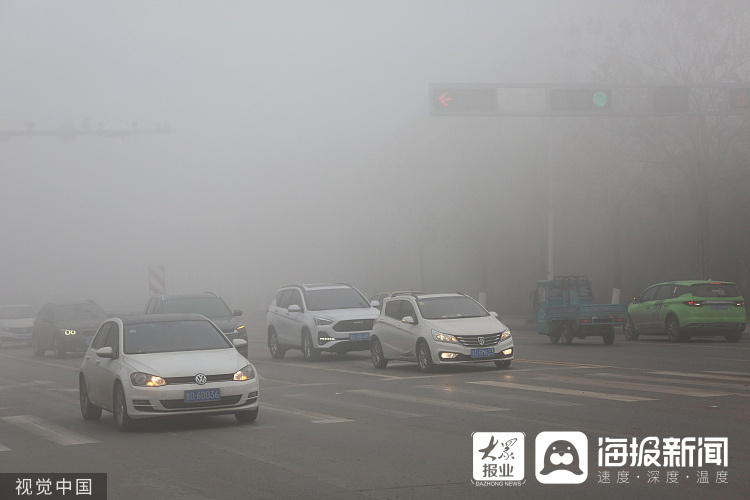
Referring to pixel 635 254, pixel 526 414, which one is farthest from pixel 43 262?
pixel 526 414

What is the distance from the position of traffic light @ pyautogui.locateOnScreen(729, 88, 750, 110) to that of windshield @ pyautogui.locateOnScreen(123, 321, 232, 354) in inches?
724

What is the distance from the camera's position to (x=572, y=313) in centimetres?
2767

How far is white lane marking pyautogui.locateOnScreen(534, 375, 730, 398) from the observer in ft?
47.1

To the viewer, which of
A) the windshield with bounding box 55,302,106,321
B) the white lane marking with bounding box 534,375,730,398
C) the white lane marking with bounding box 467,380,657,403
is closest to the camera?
the white lane marking with bounding box 467,380,657,403

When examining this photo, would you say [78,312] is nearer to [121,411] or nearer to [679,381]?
[121,411]

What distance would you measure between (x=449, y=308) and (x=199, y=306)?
8.81m

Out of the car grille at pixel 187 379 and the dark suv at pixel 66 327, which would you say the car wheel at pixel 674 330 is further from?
the car grille at pixel 187 379

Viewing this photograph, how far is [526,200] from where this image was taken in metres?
45.5

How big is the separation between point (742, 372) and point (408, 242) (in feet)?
189

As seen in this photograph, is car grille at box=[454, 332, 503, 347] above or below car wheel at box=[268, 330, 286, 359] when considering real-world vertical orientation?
above

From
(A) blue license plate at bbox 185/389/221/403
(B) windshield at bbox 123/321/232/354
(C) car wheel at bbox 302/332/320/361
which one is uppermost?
(B) windshield at bbox 123/321/232/354

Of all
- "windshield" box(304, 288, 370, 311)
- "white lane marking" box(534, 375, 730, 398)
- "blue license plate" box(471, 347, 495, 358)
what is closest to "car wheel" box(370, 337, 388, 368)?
"blue license plate" box(471, 347, 495, 358)

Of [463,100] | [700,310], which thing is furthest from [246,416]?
[700,310]

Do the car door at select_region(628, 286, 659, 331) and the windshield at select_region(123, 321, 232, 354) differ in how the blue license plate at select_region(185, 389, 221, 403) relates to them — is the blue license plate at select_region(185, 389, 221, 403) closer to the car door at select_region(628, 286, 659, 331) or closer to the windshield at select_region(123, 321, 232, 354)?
the windshield at select_region(123, 321, 232, 354)
